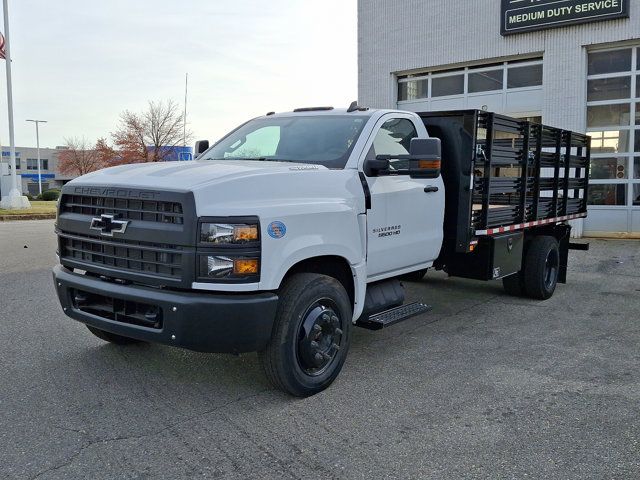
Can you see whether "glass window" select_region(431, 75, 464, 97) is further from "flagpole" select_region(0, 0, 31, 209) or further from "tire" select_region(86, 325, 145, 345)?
"flagpole" select_region(0, 0, 31, 209)

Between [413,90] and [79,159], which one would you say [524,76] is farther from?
[79,159]

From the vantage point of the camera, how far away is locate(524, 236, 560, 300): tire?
773cm

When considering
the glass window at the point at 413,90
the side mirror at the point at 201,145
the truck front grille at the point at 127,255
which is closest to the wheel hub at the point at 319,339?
the truck front grille at the point at 127,255

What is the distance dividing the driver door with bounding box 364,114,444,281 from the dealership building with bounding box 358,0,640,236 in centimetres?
1037

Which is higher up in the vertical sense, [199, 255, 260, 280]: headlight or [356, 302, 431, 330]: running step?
[199, 255, 260, 280]: headlight

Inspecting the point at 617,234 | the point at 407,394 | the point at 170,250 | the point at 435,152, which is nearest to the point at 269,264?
the point at 170,250

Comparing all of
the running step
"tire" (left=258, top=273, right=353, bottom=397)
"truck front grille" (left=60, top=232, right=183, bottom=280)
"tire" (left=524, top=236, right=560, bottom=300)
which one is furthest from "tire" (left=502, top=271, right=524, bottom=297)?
"truck front grille" (left=60, top=232, right=183, bottom=280)

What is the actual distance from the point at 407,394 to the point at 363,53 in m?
15.3

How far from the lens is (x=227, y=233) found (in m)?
3.73

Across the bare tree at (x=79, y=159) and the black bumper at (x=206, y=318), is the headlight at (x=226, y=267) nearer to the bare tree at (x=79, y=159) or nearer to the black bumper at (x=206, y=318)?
the black bumper at (x=206, y=318)

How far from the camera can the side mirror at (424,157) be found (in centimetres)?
481

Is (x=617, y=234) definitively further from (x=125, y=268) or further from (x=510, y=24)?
(x=125, y=268)

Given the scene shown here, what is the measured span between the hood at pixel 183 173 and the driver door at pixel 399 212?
0.65 metres

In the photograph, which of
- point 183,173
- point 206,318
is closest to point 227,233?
point 206,318
